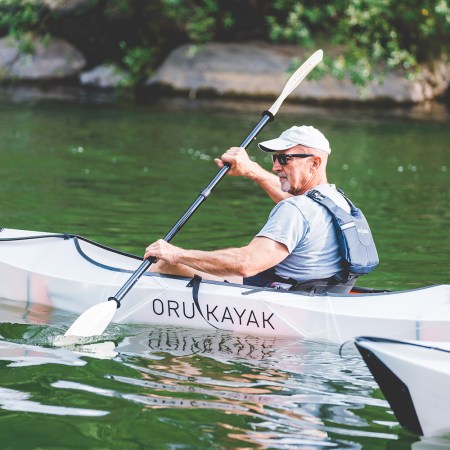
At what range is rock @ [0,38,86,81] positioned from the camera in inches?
833

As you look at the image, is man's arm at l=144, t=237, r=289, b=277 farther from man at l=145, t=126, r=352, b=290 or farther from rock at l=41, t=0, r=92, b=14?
rock at l=41, t=0, r=92, b=14

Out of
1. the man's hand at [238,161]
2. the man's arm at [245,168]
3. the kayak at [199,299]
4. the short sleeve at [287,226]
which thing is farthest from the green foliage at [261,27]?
the short sleeve at [287,226]

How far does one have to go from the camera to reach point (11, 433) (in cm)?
388

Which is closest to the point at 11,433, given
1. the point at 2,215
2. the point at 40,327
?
the point at 40,327

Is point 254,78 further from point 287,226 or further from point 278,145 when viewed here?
point 287,226

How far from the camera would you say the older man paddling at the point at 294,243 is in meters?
4.99

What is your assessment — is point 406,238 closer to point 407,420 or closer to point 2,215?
point 2,215

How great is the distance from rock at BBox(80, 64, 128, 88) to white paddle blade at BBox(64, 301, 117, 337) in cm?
1614

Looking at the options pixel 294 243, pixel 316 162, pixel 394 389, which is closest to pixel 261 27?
pixel 316 162

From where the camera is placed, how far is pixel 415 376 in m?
3.87

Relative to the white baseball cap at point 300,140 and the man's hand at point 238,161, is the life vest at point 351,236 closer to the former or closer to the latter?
the white baseball cap at point 300,140

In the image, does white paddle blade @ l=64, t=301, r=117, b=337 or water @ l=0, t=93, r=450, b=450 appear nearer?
water @ l=0, t=93, r=450, b=450

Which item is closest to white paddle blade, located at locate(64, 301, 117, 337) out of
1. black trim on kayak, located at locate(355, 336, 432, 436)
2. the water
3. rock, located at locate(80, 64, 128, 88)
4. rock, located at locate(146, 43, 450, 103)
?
the water

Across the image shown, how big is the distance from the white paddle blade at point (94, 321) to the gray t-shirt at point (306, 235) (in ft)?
3.05
